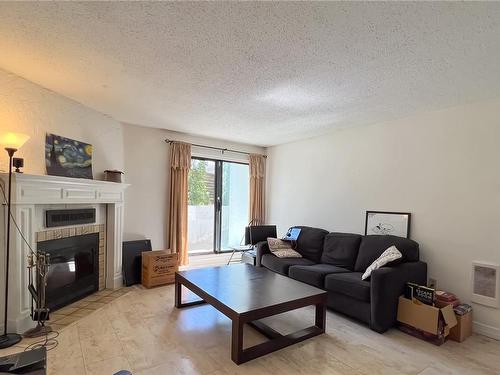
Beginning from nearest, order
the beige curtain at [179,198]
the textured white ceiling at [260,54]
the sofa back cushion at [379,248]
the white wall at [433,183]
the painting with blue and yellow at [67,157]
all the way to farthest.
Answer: the textured white ceiling at [260,54] < the white wall at [433,183] < the painting with blue and yellow at [67,157] < the sofa back cushion at [379,248] < the beige curtain at [179,198]

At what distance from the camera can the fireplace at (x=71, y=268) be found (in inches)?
116

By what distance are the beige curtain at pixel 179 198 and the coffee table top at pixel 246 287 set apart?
1.42 meters

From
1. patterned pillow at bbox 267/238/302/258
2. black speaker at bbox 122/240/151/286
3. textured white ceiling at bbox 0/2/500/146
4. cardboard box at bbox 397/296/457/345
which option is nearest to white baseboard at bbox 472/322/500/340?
cardboard box at bbox 397/296/457/345

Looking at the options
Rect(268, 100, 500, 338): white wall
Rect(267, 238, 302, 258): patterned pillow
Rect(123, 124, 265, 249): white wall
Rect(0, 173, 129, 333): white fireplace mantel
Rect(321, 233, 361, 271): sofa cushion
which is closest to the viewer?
Rect(0, 173, 129, 333): white fireplace mantel

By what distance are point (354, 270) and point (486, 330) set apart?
1329mm

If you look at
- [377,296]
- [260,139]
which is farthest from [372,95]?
[260,139]

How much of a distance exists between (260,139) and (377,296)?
3.26m

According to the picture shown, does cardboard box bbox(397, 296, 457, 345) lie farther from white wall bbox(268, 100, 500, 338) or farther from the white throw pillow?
white wall bbox(268, 100, 500, 338)

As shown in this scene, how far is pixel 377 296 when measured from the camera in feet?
8.62

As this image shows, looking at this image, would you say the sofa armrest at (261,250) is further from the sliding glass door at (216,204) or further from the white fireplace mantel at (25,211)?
the white fireplace mantel at (25,211)

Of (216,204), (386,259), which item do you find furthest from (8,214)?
(386,259)

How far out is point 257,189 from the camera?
18.5ft

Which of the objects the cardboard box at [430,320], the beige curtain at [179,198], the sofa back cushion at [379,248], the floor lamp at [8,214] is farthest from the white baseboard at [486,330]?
the floor lamp at [8,214]

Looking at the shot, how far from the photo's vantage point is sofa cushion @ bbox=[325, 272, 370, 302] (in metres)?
2.76
